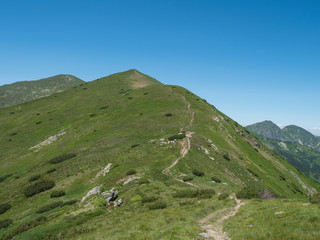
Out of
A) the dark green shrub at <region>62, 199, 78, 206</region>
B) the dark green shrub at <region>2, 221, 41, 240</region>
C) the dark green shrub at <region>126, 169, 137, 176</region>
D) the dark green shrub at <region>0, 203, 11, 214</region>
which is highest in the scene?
the dark green shrub at <region>126, 169, 137, 176</region>

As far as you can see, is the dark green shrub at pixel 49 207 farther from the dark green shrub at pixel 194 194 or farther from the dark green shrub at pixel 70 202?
the dark green shrub at pixel 194 194

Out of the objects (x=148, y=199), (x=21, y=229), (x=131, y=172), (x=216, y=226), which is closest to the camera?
(x=216, y=226)

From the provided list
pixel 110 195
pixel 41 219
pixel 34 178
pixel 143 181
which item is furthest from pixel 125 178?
pixel 34 178

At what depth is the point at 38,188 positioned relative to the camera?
33.9 m

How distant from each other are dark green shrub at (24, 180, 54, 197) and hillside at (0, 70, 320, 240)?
→ 0.50 ft

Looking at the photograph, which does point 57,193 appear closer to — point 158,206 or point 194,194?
point 158,206

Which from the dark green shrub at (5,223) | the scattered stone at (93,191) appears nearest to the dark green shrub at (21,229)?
the dark green shrub at (5,223)

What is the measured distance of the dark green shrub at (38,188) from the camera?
110 ft

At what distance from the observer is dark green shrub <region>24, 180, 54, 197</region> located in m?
33.4

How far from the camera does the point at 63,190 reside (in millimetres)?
31984

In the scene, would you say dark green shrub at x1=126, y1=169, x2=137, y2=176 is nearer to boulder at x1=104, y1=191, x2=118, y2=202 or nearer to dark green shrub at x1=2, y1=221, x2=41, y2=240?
boulder at x1=104, y1=191, x2=118, y2=202

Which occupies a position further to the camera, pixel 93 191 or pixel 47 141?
pixel 47 141

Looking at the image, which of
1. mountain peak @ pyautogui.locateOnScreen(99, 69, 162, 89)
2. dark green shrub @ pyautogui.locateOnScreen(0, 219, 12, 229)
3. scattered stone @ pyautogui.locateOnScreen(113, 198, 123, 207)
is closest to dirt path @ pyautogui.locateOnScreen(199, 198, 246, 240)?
scattered stone @ pyautogui.locateOnScreen(113, 198, 123, 207)

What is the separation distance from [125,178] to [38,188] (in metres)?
16.1
